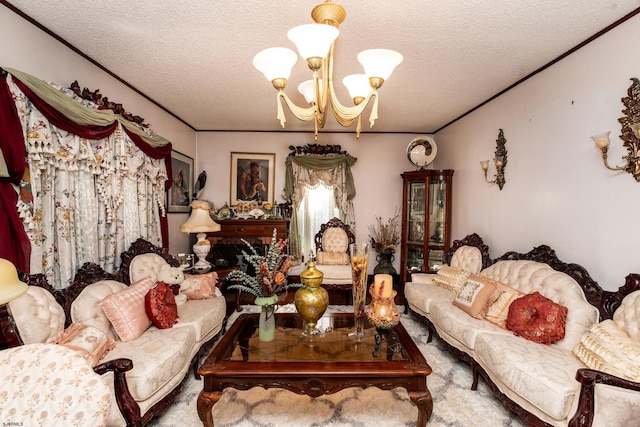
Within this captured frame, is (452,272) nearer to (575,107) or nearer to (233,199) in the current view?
(575,107)

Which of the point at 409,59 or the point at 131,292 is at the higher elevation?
the point at 409,59

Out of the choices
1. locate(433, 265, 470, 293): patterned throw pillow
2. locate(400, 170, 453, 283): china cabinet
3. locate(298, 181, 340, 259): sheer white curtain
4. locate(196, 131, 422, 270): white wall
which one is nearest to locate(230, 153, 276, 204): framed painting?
locate(196, 131, 422, 270): white wall

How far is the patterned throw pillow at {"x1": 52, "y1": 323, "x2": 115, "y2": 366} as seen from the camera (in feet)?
5.80

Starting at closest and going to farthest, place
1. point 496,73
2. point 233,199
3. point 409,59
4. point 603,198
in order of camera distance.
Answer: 1. point 603,198
2. point 409,59
3. point 496,73
4. point 233,199

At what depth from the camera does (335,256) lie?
15.4 feet

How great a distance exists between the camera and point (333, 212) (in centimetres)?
561

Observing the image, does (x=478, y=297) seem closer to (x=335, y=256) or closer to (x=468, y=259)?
(x=468, y=259)

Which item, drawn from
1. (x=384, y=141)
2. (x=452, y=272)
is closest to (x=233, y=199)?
(x=384, y=141)

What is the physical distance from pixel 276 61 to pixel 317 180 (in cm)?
366

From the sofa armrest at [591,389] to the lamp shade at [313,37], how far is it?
2.08m

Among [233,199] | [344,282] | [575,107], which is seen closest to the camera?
[575,107]

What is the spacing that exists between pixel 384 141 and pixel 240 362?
4602mm

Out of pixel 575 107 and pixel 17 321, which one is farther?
pixel 575 107

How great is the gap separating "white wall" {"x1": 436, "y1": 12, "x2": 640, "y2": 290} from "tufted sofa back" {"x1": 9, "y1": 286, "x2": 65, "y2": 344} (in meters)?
3.75
